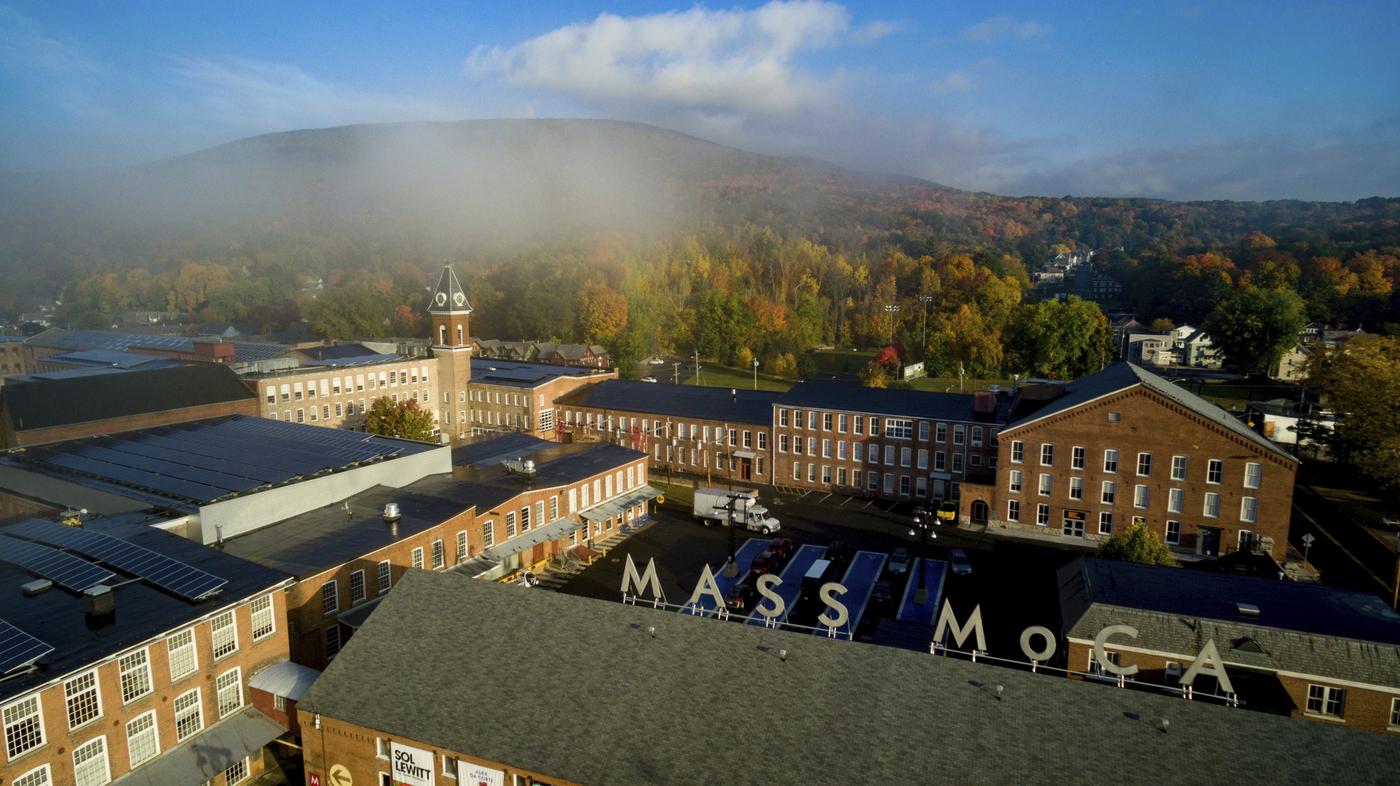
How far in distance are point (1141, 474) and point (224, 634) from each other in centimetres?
4843

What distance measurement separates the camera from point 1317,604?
2834cm

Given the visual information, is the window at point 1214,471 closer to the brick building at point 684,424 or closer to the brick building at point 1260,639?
the brick building at point 1260,639

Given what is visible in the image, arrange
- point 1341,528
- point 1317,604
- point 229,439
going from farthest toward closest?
1. point 1341,528
2. point 229,439
3. point 1317,604

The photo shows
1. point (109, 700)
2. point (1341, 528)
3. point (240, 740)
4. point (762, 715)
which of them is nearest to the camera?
point (762, 715)

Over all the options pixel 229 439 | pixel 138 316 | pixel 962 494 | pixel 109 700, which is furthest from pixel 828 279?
pixel 109 700

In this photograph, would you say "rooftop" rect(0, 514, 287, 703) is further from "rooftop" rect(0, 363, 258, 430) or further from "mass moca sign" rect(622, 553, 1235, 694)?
"rooftop" rect(0, 363, 258, 430)

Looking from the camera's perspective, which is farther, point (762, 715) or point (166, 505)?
point (166, 505)

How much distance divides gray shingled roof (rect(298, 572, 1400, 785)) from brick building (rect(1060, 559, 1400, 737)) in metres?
5.01

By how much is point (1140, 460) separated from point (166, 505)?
174 feet

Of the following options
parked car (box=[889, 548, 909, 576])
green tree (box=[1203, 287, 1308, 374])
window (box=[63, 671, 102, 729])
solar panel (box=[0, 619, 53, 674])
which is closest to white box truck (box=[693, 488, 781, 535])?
parked car (box=[889, 548, 909, 576])

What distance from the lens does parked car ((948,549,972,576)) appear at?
4303 centimetres

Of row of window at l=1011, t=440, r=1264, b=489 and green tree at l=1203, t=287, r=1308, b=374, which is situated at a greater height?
green tree at l=1203, t=287, r=1308, b=374

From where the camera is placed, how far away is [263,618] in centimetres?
2561

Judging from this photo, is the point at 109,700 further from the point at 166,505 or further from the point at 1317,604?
the point at 1317,604
